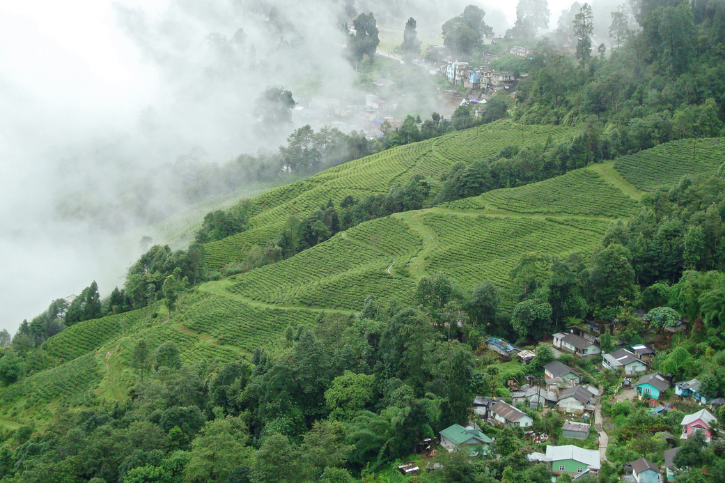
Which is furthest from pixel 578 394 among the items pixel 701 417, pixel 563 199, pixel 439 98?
pixel 439 98

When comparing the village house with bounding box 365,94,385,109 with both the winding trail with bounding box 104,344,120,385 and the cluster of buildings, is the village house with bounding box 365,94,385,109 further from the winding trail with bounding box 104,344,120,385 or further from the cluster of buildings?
the winding trail with bounding box 104,344,120,385

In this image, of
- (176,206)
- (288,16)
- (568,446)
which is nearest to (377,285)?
(568,446)

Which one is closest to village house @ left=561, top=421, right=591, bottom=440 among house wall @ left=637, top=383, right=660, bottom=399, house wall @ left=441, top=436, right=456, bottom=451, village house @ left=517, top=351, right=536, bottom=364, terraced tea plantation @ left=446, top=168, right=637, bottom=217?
house wall @ left=637, top=383, right=660, bottom=399

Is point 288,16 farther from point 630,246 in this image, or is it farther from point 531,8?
point 630,246

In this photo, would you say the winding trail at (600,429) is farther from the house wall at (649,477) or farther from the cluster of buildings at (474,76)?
the cluster of buildings at (474,76)

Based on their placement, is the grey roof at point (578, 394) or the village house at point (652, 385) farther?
the village house at point (652, 385)

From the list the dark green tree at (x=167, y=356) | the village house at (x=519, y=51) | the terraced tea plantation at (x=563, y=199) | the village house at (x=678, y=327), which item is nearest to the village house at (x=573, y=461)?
the village house at (x=678, y=327)

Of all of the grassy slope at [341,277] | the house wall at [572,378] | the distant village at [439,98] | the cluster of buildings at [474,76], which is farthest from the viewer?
the distant village at [439,98]

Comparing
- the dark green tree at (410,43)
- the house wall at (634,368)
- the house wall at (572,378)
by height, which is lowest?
the house wall at (634,368)
